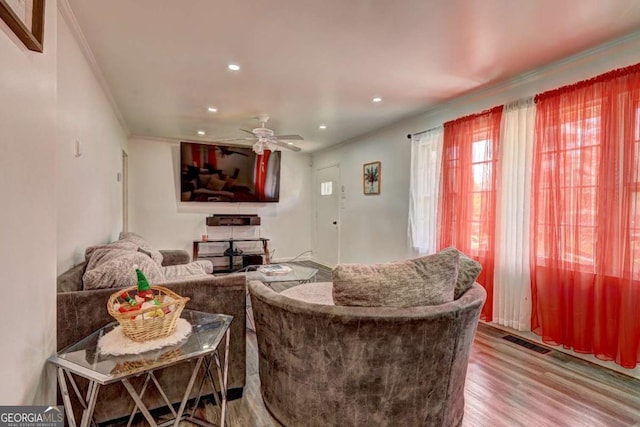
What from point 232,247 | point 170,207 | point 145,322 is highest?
point 170,207

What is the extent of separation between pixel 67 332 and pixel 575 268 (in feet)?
11.1

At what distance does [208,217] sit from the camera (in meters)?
5.70

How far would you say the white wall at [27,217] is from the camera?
845 millimetres

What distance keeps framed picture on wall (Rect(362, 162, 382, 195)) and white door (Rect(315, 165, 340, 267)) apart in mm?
864

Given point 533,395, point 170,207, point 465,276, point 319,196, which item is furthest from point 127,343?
point 319,196

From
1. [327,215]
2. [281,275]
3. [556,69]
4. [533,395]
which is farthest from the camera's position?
[327,215]

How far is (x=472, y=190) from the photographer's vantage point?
317 centimetres

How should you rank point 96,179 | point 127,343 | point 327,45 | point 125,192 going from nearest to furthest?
1. point 127,343
2. point 327,45
3. point 96,179
4. point 125,192

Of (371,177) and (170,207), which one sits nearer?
(371,177)

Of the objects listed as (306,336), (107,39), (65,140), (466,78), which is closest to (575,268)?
(466,78)

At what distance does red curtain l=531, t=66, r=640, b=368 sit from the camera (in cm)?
208

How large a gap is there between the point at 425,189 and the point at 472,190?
674 mm

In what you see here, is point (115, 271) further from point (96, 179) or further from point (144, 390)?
point (96, 179)

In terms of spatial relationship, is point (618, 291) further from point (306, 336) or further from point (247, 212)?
point (247, 212)
